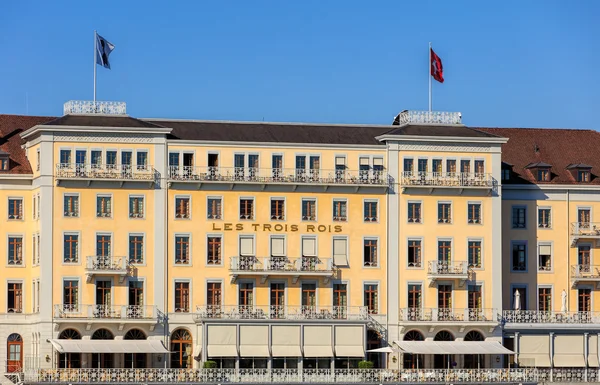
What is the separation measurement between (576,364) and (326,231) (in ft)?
56.9

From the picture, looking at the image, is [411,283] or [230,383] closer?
[230,383]

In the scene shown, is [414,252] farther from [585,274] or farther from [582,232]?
[585,274]

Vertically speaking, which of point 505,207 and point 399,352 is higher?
point 505,207

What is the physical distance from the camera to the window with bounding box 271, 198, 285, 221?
111 m

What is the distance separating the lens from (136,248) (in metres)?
109

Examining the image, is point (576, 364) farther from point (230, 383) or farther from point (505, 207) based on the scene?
point (230, 383)

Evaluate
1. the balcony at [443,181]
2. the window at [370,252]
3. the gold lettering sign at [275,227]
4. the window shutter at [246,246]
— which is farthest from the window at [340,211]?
the window shutter at [246,246]

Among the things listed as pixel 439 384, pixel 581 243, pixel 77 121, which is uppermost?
pixel 77 121

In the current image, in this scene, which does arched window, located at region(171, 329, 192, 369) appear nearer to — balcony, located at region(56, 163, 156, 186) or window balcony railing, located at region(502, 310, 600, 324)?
balcony, located at region(56, 163, 156, 186)

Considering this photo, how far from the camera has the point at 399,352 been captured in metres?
108

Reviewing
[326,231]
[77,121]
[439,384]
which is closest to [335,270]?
[326,231]

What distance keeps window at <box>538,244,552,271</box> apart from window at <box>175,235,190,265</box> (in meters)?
22.6

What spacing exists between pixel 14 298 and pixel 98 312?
5.83 metres

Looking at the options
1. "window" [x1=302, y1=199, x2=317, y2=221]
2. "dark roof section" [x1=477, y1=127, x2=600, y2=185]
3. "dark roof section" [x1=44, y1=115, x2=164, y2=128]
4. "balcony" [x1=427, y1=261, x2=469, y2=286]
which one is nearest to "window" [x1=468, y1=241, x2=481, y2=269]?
"balcony" [x1=427, y1=261, x2=469, y2=286]
